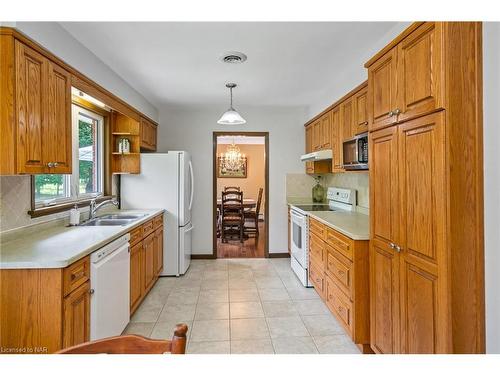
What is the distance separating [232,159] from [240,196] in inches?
100

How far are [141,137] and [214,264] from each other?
2.14 metres

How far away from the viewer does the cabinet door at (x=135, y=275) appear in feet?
8.48

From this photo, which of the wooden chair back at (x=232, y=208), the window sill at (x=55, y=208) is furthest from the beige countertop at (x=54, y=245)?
the wooden chair back at (x=232, y=208)

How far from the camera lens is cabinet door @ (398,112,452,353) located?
Result: 1289 mm

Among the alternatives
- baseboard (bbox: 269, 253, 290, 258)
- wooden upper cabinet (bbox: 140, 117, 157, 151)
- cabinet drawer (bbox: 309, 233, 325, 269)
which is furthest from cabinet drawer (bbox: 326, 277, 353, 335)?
wooden upper cabinet (bbox: 140, 117, 157, 151)

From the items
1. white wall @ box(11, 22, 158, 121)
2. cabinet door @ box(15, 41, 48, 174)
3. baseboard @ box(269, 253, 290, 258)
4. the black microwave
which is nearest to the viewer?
cabinet door @ box(15, 41, 48, 174)

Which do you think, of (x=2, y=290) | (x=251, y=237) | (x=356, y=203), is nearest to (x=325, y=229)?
(x=356, y=203)

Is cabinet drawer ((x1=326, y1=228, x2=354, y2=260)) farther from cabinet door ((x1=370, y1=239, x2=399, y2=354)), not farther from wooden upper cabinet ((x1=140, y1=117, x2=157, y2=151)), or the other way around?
wooden upper cabinet ((x1=140, y1=117, x2=157, y2=151))

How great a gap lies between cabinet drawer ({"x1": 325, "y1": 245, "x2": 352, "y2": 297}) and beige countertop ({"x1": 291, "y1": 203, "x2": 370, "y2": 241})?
0.23 meters

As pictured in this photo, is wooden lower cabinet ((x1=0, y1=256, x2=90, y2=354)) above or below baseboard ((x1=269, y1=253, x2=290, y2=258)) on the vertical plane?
above

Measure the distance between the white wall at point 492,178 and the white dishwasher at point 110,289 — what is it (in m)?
2.16

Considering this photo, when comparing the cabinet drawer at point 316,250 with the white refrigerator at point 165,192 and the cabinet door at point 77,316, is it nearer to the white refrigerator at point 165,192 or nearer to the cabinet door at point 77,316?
the white refrigerator at point 165,192

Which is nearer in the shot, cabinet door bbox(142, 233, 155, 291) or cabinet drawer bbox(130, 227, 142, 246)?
cabinet drawer bbox(130, 227, 142, 246)

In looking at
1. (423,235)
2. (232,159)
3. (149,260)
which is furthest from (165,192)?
(232,159)
